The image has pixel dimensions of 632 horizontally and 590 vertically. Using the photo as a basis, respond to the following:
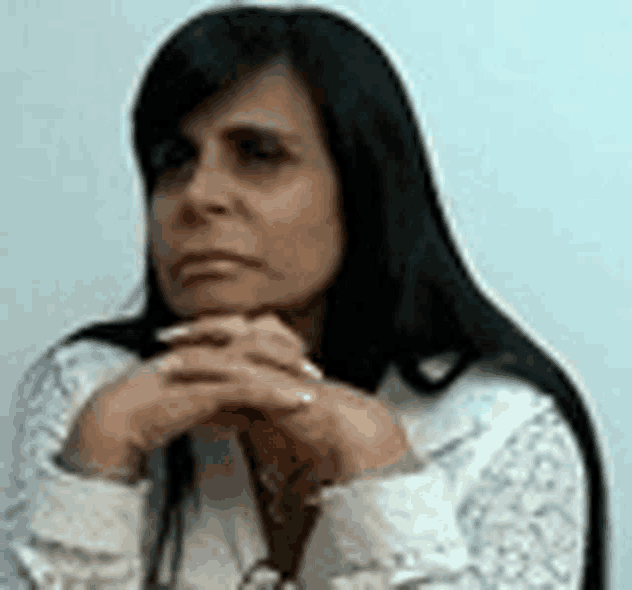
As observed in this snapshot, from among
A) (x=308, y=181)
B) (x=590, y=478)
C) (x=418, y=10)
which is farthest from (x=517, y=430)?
(x=418, y=10)

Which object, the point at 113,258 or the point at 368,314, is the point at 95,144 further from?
the point at 368,314

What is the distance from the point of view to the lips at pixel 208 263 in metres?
0.73

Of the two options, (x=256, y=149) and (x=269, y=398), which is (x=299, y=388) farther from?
(x=256, y=149)

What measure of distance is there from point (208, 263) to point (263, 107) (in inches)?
4.6

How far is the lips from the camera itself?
0.73 m

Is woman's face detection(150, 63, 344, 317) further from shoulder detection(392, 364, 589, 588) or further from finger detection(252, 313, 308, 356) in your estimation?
shoulder detection(392, 364, 589, 588)

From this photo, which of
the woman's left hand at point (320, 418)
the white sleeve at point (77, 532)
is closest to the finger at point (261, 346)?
the woman's left hand at point (320, 418)

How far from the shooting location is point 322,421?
70cm

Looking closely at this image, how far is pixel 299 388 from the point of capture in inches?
27.6

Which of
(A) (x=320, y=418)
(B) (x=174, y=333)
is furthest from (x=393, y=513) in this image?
(B) (x=174, y=333)

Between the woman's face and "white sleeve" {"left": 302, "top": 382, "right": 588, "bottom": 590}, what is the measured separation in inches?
5.9

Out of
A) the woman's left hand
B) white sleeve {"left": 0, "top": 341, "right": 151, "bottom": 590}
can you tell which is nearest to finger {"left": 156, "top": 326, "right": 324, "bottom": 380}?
the woman's left hand

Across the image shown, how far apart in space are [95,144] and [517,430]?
2.27 ft

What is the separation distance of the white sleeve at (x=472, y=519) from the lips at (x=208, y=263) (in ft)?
0.52
